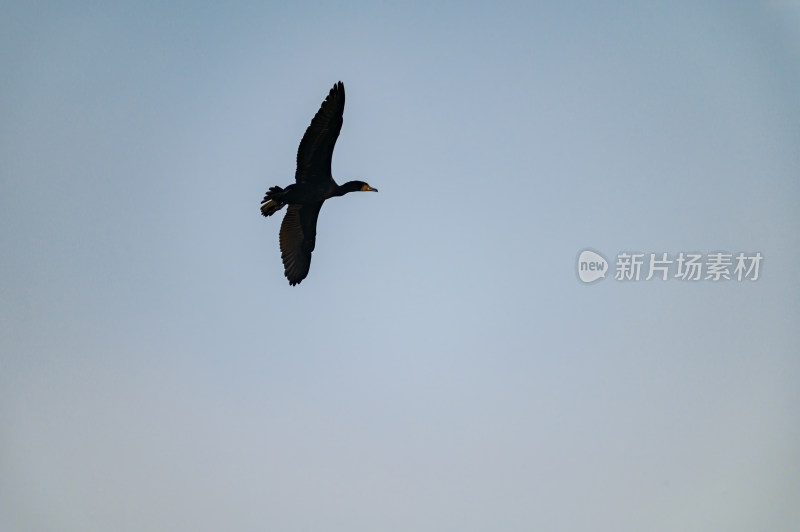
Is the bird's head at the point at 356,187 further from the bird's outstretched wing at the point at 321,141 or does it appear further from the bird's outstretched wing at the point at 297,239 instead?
the bird's outstretched wing at the point at 297,239

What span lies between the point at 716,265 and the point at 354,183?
5574 millimetres

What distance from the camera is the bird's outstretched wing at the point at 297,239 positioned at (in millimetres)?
13883

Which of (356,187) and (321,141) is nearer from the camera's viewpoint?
(321,141)

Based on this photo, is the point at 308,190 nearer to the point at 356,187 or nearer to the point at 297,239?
the point at 356,187

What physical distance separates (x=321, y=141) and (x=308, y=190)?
2.73 ft

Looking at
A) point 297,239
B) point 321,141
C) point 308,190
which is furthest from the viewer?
point 297,239

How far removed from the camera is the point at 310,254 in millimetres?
13969

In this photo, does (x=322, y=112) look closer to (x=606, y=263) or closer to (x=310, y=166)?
(x=310, y=166)

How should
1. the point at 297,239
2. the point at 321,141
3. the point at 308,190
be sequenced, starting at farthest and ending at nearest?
the point at 297,239 → the point at 308,190 → the point at 321,141

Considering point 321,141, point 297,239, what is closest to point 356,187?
point 321,141

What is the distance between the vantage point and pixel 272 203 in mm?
13289

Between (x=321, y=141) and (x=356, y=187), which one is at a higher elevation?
(x=321, y=141)

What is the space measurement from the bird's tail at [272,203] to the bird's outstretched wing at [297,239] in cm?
54

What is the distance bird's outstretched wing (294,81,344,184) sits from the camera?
1240 centimetres
